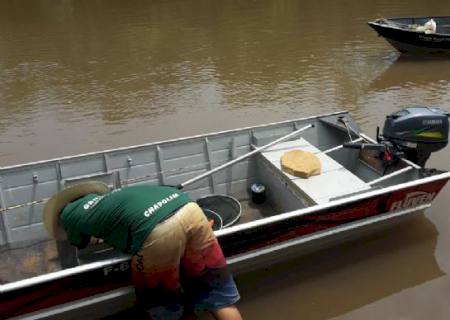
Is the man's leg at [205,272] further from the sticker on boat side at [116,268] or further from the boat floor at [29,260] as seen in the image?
the boat floor at [29,260]

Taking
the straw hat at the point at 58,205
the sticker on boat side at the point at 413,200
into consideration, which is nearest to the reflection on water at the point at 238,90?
the sticker on boat side at the point at 413,200

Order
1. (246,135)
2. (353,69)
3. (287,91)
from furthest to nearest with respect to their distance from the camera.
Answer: (353,69)
(287,91)
(246,135)

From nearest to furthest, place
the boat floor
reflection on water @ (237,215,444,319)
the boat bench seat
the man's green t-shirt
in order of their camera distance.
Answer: the man's green t-shirt
the boat floor
reflection on water @ (237,215,444,319)
the boat bench seat

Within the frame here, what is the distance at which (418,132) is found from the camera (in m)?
5.42

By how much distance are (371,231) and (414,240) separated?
677 millimetres

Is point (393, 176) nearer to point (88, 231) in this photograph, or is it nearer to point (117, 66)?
point (88, 231)

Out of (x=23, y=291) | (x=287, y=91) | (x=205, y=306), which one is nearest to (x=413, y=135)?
(x=205, y=306)

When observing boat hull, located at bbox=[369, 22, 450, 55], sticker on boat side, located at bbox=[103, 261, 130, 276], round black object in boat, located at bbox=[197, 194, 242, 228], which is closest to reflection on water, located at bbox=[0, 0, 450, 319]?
boat hull, located at bbox=[369, 22, 450, 55]

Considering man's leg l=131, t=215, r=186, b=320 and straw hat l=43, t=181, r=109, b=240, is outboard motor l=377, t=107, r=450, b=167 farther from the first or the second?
straw hat l=43, t=181, r=109, b=240

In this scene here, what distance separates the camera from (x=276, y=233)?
448cm

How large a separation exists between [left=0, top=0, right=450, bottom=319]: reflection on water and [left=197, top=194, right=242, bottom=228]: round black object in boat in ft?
2.43

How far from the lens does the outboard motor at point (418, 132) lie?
540 centimetres

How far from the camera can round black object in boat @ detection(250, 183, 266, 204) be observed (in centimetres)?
579

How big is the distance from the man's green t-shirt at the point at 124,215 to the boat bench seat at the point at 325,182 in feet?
5.64
